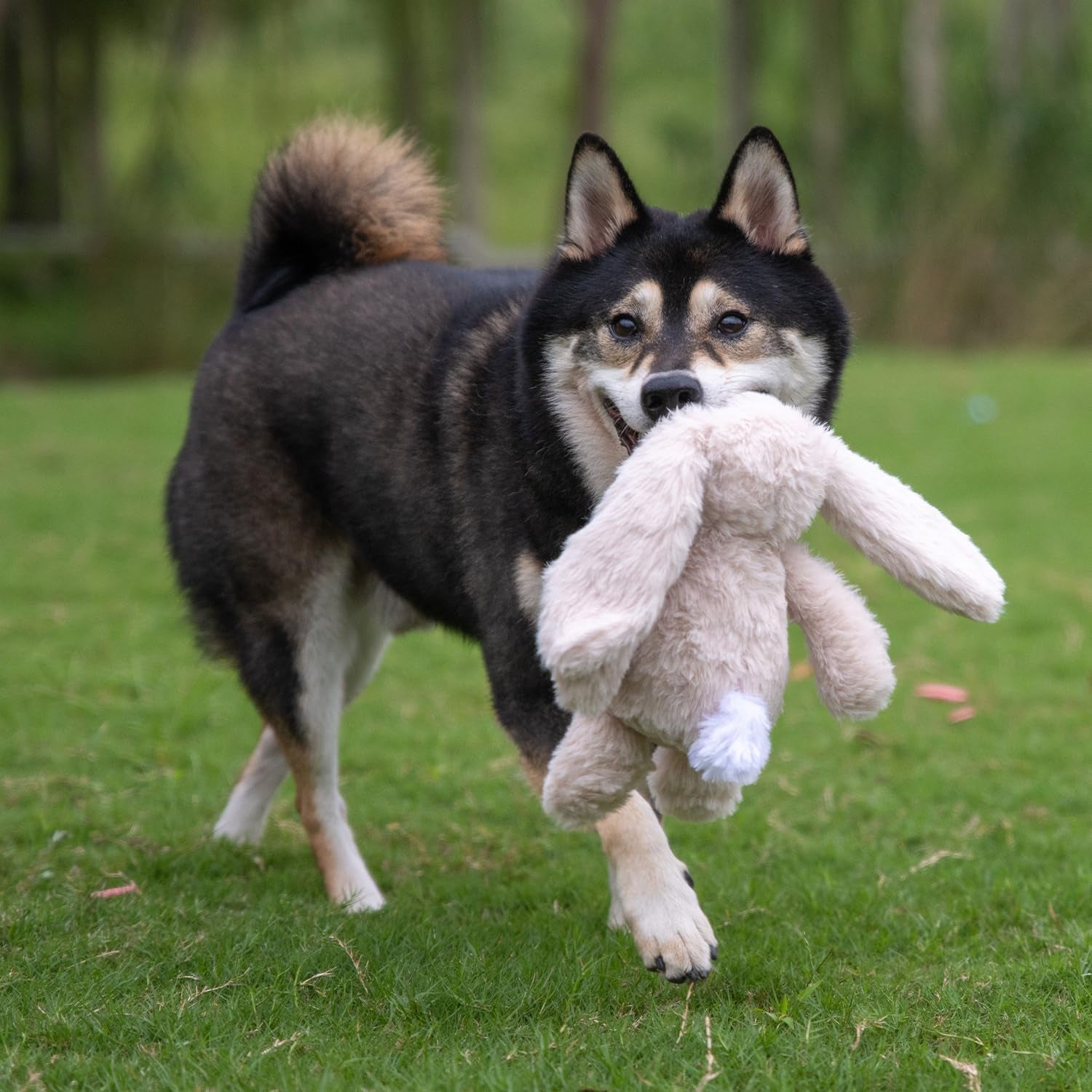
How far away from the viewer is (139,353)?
16906 mm

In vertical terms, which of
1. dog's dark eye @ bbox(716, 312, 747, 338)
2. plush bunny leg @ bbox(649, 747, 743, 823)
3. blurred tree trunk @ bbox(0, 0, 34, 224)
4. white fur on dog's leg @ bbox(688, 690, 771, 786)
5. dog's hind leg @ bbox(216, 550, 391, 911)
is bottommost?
blurred tree trunk @ bbox(0, 0, 34, 224)

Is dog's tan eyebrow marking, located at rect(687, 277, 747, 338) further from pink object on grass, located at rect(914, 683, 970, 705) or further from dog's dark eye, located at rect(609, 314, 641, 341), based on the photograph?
pink object on grass, located at rect(914, 683, 970, 705)

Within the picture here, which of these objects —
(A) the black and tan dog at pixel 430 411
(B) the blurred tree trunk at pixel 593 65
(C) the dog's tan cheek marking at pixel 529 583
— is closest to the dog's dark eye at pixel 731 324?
(A) the black and tan dog at pixel 430 411

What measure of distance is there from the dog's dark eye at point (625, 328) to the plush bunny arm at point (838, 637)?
584mm

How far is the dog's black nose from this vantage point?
2709 millimetres

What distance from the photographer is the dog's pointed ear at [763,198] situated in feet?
9.93

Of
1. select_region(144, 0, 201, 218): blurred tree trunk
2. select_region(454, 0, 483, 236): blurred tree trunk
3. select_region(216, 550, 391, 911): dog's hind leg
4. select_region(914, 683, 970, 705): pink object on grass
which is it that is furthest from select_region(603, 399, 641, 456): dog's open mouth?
select_region(454, 0, 483, 236): blurred tree trunk

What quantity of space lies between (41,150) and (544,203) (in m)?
13.0

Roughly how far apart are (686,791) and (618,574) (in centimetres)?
52

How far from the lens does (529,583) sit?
→ 312 centimetres

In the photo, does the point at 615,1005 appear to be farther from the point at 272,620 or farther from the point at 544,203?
the point at 544,203

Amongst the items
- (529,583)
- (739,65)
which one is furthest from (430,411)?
(739,65)

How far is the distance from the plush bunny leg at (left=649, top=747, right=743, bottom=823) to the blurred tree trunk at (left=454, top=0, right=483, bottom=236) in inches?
727

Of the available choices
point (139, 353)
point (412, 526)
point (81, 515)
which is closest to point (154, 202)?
point (139, 353)
